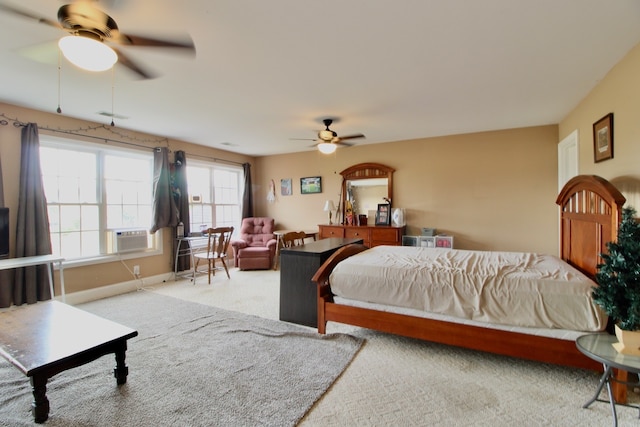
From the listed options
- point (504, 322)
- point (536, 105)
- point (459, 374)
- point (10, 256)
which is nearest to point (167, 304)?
point (10, 256)

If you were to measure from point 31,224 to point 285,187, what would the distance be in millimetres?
4247

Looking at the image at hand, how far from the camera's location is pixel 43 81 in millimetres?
2807

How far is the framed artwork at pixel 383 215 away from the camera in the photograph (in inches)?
218

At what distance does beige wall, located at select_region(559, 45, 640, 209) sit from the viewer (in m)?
2.22

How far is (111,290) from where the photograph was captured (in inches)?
170

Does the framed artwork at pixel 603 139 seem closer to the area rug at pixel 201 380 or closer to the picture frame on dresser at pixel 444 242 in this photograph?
the picture frame on dresser at pixel 444 242

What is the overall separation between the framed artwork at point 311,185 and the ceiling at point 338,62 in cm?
211

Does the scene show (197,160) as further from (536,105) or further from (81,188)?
(536,105)

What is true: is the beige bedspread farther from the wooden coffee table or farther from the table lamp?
the table lamp

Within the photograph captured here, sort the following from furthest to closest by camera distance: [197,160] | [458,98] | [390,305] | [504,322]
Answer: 1. [197,160]
2. [458,98]
3. [390,305]
4. [504,322]

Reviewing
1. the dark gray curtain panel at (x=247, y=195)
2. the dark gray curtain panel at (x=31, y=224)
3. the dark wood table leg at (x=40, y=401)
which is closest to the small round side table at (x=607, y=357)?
the dark wood table leg at (x=40, y=401)

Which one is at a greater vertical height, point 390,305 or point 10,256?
point 10,256

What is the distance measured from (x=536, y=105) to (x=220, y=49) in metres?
3.62

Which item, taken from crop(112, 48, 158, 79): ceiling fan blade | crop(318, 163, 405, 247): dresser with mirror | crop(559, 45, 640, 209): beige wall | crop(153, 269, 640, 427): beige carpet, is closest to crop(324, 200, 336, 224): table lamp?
crop(318, 163, 405, 247): dresser with mirror
